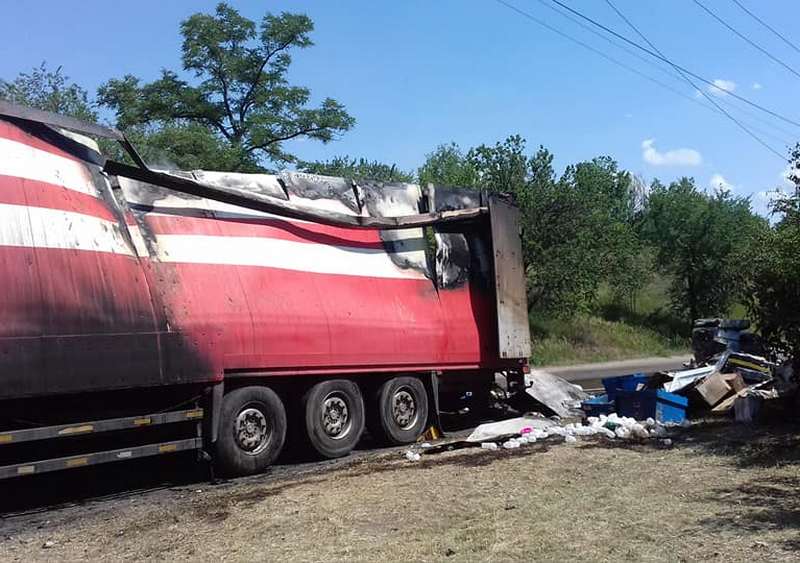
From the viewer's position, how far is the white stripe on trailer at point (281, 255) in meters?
8.45

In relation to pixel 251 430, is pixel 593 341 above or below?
below

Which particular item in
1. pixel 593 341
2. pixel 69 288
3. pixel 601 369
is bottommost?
pixel 601 369

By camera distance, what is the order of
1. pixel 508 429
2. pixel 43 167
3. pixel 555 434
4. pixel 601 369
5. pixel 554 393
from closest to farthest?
pixel 43 167 < pixel 555 434 < pixel 508 429 < pixel 554 393 < pixel 601 369

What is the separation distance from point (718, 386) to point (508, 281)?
11.7 feet

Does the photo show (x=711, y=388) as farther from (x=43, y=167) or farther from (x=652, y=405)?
(x=43, y=167)

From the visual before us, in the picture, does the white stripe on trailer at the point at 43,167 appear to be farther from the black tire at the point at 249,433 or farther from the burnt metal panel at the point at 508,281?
the burnt metal panel at the point at 508,281

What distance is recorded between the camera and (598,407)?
11938 mm

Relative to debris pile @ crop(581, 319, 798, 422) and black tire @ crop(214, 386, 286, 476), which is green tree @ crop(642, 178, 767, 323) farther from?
black tire @ crop(214, 386, 286, 476)

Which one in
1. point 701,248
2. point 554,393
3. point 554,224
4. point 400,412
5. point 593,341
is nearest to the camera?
point 400,412

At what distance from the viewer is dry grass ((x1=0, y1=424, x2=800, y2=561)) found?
18.3 feet

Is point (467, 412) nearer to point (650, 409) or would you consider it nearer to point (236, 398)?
point (650, 409)

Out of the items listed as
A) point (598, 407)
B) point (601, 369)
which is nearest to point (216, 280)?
point (598, 407)

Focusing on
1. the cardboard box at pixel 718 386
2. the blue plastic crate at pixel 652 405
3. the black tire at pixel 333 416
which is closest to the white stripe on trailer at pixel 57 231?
the black tire at pixel 333 416

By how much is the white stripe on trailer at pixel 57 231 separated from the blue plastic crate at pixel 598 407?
7272 mm
